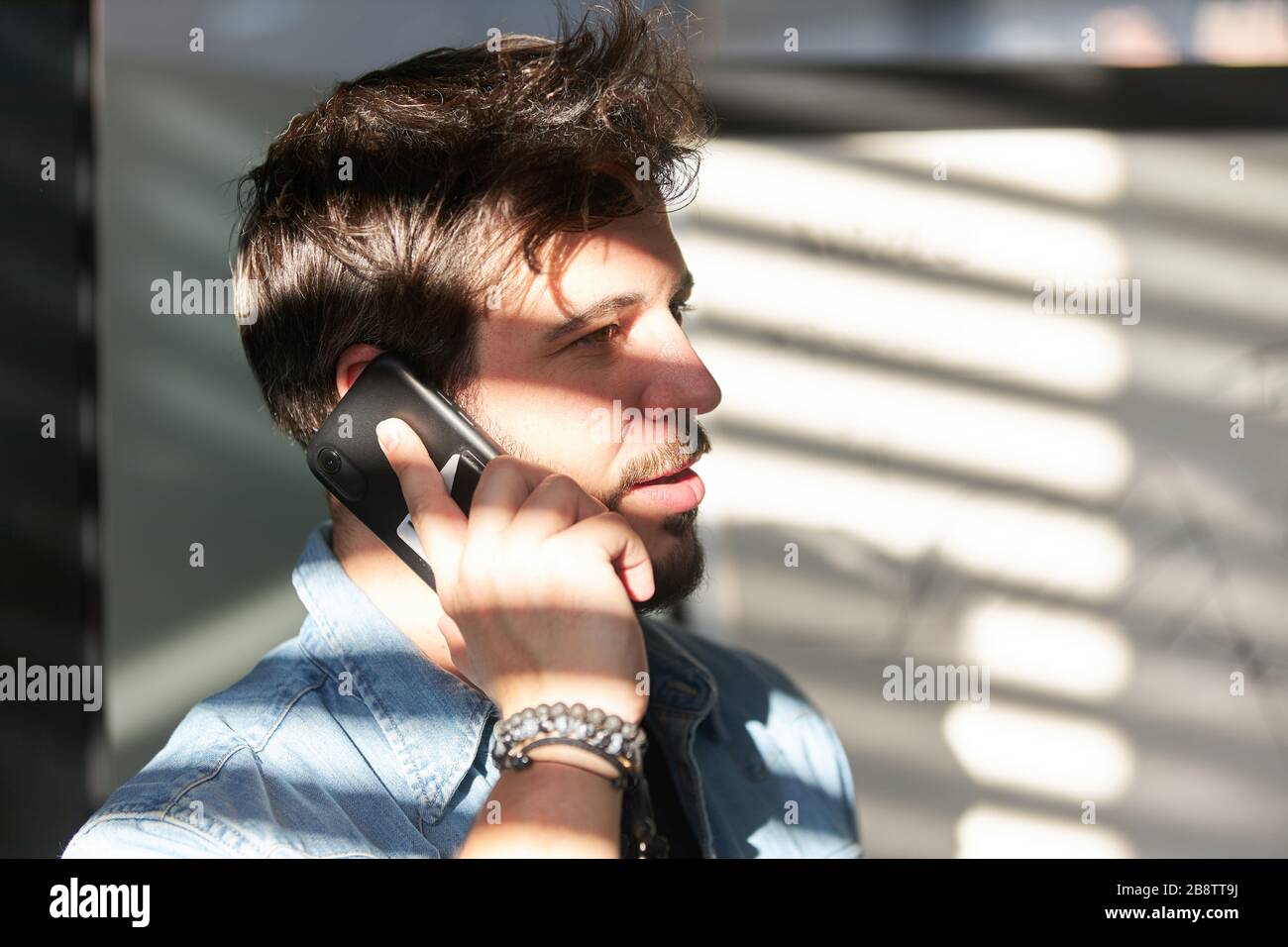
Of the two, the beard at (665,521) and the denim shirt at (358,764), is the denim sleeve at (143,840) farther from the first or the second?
the beard at (665,521)

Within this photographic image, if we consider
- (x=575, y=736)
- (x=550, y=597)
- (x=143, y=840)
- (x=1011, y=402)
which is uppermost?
(x=1011, y=402)

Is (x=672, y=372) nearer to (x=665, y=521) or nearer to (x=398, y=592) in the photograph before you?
(x=665, y=521)

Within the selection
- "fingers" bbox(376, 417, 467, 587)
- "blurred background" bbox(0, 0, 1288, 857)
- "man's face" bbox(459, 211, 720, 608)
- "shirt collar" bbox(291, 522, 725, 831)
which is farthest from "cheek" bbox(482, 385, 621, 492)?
"blurred background" bbox(0, 0, 1288, 857)

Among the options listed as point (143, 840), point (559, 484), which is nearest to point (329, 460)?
point (559, 484)

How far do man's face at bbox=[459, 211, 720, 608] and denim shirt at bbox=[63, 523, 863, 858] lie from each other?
23 centimetres

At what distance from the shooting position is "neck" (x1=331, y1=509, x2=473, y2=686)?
1020 mm

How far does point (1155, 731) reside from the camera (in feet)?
5.67

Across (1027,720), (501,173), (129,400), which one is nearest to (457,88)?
(501,173)

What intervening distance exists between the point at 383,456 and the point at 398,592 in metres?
0.16

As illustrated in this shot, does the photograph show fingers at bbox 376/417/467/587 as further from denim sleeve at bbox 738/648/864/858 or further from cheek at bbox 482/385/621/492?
denim sleeve at bbox 738/648/864/858

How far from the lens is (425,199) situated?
107cm

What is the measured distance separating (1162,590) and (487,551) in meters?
1.43

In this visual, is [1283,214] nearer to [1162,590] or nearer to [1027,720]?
[1162,590]

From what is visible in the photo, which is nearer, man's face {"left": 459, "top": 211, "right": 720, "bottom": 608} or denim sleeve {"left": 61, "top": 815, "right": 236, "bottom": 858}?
denim sleeve {"left": 61, "top": 815, "right": 236, "bottom": 858}
